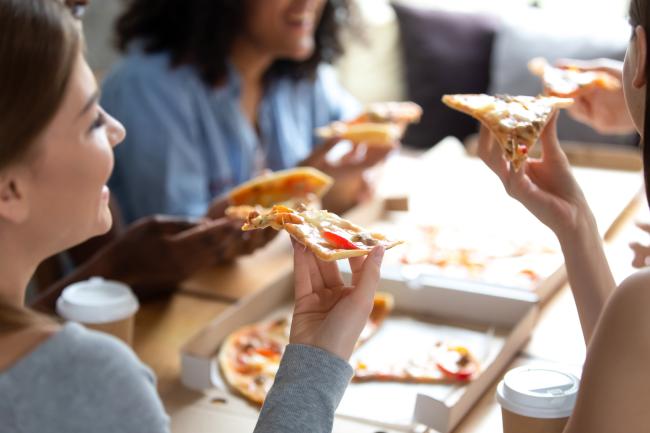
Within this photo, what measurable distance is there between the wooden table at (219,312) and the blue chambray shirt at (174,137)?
480mm

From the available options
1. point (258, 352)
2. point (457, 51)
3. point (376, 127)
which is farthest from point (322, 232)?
point (457, 51)

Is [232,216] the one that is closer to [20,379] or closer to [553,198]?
[553,198]

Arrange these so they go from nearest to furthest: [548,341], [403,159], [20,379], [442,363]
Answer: [20,379] → [442,363] → [548,341] → [403,159]

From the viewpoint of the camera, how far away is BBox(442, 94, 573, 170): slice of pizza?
1233 millimetres

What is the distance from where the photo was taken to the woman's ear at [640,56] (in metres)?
1.01

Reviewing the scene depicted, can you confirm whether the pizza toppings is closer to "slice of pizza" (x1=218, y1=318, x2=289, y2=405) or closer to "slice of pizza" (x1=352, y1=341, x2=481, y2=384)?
"slice of pizza" (x1=352, y1=341, x2=481, y2=384)

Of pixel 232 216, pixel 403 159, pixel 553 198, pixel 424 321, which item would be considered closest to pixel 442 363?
pixel 424 321

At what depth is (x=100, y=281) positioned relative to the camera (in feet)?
4.47

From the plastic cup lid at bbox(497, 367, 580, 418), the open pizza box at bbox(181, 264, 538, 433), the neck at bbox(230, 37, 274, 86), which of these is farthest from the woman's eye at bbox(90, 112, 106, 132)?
the neck at bbox(230, 37, 274, 86)

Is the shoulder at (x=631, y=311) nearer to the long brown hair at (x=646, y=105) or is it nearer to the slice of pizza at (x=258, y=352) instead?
the long brown hair at (x=646, y=105)

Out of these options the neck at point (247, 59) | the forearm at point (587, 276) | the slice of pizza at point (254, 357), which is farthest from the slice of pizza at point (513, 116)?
the neck at point (247, 59)

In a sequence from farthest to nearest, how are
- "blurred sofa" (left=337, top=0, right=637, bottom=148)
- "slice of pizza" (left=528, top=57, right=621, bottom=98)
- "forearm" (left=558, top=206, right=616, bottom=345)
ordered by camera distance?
1. "blurred sofa" (left=337, top=0, right=637, bottom=148)
2. "slice of pizza" (left=528, top=57, right=621, bottom=98)
3. "forearm" (left=558, top=206, right=616, bottom=345)

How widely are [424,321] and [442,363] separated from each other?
0.21m

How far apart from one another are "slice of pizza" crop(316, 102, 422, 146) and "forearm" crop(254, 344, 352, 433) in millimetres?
1264
